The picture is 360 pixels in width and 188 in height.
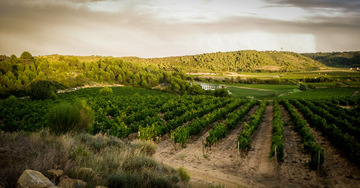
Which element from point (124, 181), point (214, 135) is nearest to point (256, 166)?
point (214, 135)

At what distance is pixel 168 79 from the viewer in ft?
372

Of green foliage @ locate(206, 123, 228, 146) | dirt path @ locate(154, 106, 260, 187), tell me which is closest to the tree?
dirt path @ locate(154, 106, 260, 187)

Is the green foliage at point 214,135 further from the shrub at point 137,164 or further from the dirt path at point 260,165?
the shrub at point 137,164

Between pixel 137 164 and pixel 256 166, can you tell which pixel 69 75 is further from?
pixel 137 164

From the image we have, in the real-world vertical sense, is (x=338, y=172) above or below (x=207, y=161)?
above

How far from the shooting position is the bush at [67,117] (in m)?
9.14

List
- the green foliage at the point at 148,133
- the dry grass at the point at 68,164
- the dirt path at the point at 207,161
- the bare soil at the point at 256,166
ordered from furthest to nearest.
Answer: the green foliage at the point at 148,133
the dirt path at the point at 207,161
the bare soil at the point at 256,166
the dry grass at the point at 68,164

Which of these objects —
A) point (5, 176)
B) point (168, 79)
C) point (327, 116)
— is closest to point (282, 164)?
point (5, 176)

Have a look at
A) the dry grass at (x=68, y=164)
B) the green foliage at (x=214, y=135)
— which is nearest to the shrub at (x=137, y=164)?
the dry grass at (x=68, y=164)

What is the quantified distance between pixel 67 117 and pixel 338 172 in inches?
558

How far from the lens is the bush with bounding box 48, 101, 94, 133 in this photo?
9.14m

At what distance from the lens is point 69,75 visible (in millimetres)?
90688

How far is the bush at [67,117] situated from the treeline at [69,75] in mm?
60539

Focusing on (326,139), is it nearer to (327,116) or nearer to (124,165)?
(327,116)
